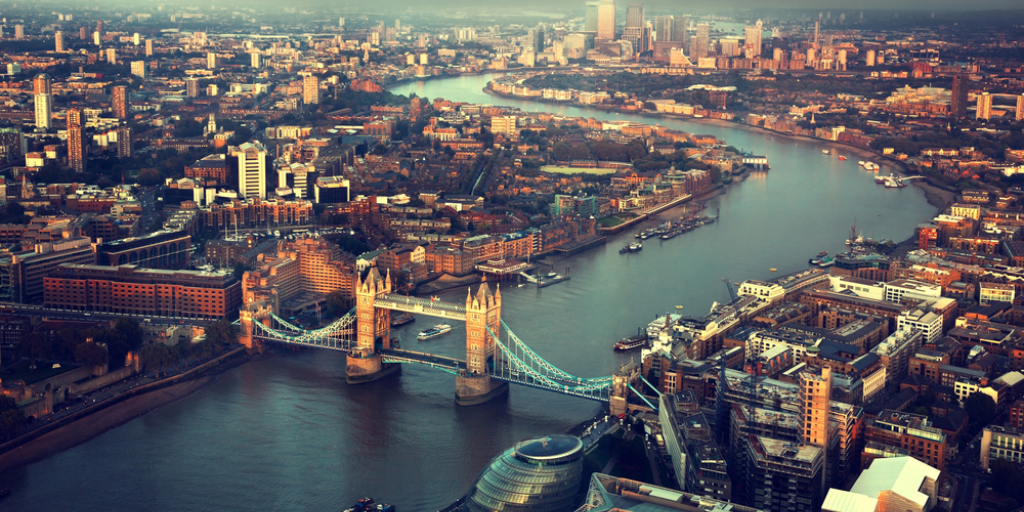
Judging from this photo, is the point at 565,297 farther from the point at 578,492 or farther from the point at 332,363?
the point at 578,492

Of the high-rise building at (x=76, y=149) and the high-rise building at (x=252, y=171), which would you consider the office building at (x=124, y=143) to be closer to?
the high-rise building at (x=76, y=149)

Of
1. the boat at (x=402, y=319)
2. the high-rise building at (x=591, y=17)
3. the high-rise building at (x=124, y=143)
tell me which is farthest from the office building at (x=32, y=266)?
the high-rise building at (x=591, y=17)

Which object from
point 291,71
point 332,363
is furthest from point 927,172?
point 291,71

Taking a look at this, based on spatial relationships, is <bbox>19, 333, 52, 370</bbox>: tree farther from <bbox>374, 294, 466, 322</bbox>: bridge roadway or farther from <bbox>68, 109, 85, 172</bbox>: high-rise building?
<bbox>68, 109, 85, 172</bbox>: high-rise building

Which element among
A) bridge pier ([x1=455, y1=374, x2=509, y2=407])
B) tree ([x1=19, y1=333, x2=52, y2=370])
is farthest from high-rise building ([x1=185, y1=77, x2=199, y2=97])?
bridge pier ([x1=455, y1=374, x2=509, y2=407])

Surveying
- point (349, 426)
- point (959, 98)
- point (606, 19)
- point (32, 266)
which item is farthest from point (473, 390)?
point (606, 19)

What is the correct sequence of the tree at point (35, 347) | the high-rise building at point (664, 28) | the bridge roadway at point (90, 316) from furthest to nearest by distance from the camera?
the high-rise building at point (664, 28), the bridge roadway at point (90, 316), the tree at point (35, 347)

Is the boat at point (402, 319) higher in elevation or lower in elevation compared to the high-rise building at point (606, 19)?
lower
